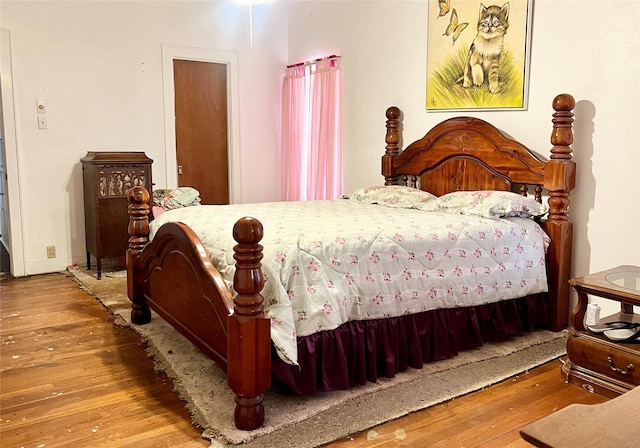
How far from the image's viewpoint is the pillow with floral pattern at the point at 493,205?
3.17 meters

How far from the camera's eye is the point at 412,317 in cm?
273

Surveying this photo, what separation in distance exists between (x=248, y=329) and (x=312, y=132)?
3.71 m

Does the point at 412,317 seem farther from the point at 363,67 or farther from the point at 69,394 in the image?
the point at 363,67

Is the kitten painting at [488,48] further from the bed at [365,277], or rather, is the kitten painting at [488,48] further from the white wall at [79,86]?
the white wall at [79,86]

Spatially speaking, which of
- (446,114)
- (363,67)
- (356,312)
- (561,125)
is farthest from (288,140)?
(356,312)

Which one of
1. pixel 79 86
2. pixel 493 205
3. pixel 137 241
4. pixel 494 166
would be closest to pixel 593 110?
pixel 494 166

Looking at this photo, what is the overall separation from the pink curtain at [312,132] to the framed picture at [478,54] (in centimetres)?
124

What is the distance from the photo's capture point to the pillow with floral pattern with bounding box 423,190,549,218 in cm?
317

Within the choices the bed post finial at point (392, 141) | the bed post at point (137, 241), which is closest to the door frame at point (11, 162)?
the bed post at point (137, 241)

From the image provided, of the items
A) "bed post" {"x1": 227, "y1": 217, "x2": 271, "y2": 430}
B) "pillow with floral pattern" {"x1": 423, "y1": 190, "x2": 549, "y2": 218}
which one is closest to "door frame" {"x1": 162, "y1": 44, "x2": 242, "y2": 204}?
"pillow with floral pattern" {"x1": 423, "y1": 190, "x2": 549, "y2": 218}

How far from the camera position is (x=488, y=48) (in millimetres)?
3742

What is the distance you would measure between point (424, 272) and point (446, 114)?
1.80 metres

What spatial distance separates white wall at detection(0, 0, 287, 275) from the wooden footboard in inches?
76.8

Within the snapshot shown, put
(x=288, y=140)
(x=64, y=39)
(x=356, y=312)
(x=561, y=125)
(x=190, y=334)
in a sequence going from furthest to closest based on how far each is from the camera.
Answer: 1. (x=288, y=140)
2. (x=64, y=39)
3. (x=561, y=125)
4. (x=190, y=334)
5. (x=356, y=312)
